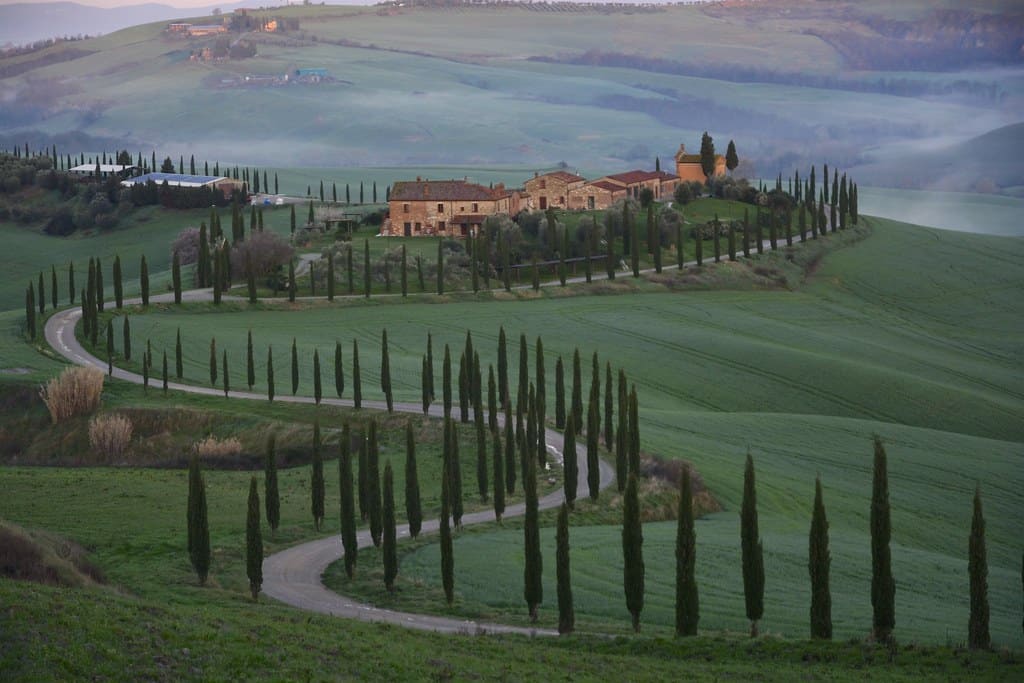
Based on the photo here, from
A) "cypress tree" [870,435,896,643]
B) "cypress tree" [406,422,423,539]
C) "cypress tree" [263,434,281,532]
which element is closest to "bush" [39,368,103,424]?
"cypress tree" [263,434,281,532]

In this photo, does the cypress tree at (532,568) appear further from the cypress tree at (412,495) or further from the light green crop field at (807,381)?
the cypress tree at (412,495)

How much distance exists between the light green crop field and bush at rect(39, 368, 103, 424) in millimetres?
9154

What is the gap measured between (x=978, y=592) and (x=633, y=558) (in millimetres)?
8442

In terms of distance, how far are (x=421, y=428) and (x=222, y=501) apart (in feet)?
46.2

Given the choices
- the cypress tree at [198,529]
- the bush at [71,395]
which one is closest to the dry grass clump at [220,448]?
the bush at [71,395]

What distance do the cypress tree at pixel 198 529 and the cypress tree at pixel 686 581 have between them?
13339 mm

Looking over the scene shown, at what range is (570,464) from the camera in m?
55.2

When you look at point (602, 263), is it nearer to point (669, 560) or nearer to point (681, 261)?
point (681, 261)

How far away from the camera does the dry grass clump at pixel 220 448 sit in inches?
2630

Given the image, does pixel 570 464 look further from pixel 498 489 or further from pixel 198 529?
pixel 198 529

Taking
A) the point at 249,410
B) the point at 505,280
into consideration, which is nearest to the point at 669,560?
the point at 249,410

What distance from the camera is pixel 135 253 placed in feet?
474

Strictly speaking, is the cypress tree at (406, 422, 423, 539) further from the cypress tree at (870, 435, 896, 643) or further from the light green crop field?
the cypress tree at (870, 435, 896, 643)

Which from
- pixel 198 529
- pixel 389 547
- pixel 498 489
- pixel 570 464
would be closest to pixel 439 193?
pixel 570 464
